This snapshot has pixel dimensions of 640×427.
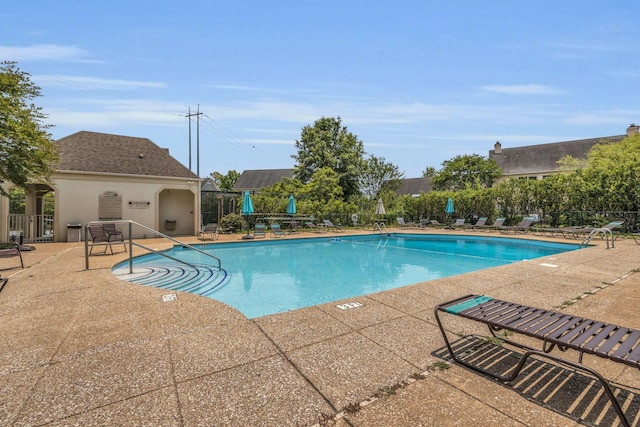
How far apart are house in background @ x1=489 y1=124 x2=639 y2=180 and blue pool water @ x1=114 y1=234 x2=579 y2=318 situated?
88.3 ft

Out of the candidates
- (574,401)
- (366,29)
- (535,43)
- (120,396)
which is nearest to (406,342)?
(574,401)

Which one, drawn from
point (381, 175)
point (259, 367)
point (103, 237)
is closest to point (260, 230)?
point (103, 237)

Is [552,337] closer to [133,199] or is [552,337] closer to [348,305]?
[348,305]

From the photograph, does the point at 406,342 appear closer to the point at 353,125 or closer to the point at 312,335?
the point at 312,335

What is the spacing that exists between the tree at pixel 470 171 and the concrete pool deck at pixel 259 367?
3307 centimetres

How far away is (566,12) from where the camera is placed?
905 cm

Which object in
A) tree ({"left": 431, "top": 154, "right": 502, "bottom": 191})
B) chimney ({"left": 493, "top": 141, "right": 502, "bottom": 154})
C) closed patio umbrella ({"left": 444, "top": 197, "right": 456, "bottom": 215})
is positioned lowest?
closed patio umbrella ({"left": 444, "top": 197, "right": 456, "bottom": 215})

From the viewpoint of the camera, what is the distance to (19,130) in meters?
8.23

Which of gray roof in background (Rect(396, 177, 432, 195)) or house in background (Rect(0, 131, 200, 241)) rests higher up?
gray roof in background (Rect(396, 177, 432, 195))

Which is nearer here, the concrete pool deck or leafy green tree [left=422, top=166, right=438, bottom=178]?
the concrete pool deck

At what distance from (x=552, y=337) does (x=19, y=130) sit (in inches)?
466

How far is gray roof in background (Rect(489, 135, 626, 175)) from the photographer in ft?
115

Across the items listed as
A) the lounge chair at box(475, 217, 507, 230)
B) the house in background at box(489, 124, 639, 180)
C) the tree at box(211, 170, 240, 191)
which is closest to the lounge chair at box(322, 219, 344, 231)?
the lounge chair at box(475, 217, 507, 230)

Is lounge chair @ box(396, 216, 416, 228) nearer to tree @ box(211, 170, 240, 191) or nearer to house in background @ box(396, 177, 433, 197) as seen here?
house in background @ box(396, 177, 433, 197)
